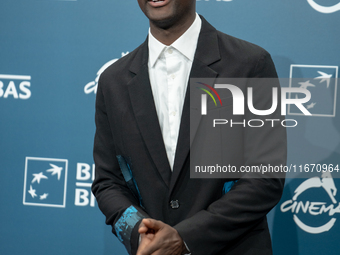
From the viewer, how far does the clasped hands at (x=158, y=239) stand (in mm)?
899

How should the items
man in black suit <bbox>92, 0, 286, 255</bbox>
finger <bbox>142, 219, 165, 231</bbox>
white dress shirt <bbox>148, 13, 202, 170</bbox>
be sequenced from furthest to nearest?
white dress shirt <bbox>148, 13, 202, 170</bbox>, man in black suit <bbox>92, 0, 286, 255</bbox>, finger <bbox>142, 219, 165, 231</bbox>

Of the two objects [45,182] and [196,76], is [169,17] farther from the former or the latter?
[45,182]

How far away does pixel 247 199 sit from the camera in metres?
1.01

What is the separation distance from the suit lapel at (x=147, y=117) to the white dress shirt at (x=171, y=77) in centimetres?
3

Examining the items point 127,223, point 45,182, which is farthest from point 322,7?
point 45,182

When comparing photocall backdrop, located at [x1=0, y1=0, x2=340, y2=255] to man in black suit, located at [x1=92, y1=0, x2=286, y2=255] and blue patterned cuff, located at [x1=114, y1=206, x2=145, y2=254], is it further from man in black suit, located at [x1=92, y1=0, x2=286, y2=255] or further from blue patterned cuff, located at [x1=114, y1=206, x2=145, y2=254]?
blue patterned cuff, located at [x1=114, y1=206, x2=145, y2=254]

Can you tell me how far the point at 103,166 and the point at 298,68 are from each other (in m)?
0.97

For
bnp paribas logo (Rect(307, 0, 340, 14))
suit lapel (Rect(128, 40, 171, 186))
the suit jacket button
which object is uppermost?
bnp paribas logo (Rect(307, 0, 340, 14))

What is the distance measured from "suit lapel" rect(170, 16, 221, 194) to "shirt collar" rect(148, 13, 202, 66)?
19mm

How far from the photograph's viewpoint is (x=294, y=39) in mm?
1653

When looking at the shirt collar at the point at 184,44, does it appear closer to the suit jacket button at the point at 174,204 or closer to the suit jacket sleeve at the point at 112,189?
the suit jacket sleeve at the point at 112,189

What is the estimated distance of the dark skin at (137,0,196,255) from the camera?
904mm

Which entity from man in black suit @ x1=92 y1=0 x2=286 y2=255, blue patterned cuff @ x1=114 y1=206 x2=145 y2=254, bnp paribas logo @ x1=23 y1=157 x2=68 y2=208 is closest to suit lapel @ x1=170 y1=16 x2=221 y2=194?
man in black suit @ x1=92 y1=0 x2=286 y2=255

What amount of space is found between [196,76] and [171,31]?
0.17 metres
